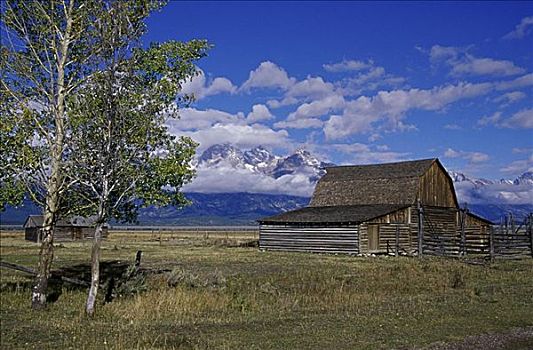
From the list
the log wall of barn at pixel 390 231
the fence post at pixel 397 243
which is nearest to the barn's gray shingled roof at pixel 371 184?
the log wall of barn at pixel 390 231

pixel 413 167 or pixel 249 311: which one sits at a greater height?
pixel 413 167

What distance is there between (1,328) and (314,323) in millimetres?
7494

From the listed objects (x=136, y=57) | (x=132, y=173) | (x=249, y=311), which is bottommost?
(x=249, y=311)

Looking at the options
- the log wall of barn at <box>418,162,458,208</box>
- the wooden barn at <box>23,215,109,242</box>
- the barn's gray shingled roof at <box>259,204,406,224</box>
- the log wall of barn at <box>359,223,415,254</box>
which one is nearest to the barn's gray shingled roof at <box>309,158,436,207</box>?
the log wall of barn at <box>418,162,458,208</box>

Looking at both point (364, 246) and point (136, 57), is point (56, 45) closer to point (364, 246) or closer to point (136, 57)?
point (136, 57)

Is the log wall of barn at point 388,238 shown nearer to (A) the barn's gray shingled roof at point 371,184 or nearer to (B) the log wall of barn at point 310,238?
(B) the log wall of barn at point 310,238

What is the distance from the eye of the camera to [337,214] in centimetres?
5675

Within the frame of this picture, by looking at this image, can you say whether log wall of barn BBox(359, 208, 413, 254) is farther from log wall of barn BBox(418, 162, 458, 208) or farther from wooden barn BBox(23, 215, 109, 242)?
wooden barn BBox(23, 215, 109, 242)

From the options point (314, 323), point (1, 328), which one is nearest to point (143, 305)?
point (1, 328)

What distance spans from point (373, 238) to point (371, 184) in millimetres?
11529

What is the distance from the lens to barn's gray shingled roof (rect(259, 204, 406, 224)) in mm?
53719

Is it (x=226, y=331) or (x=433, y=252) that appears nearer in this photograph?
(x=226, y=331)

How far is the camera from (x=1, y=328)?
577 inches

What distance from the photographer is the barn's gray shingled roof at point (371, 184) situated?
60.2 metres
